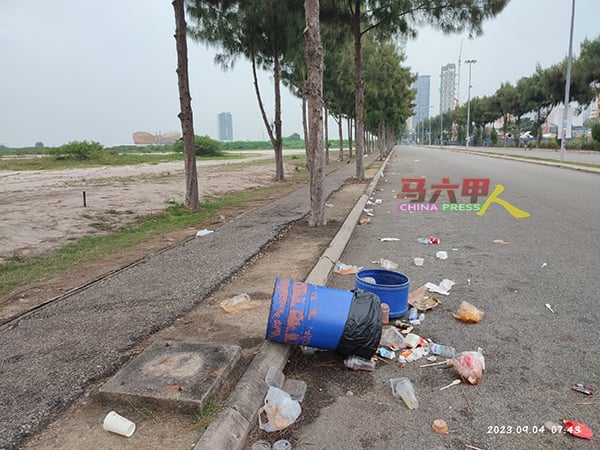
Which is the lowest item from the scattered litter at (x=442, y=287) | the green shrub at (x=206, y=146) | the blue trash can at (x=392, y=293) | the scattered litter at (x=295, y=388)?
the scattered litter at (x=295, y=388)

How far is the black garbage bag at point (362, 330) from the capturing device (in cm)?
295

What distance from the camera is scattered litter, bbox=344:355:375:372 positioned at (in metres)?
3.04

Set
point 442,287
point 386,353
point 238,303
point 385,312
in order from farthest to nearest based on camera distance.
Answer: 1. point 442,287
2. point 238,303
3. point 385,312
4. point 386,353

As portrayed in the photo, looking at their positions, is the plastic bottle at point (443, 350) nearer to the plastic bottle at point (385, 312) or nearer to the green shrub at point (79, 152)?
the plastic bottle at point (385, 312)

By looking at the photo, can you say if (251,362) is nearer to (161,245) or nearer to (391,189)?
(161,245)

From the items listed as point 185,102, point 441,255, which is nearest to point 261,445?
point 441,255

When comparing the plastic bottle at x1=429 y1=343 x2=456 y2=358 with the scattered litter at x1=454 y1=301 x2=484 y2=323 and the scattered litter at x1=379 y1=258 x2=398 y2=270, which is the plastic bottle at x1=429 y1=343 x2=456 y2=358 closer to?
the scattered litter at x1=454 y1=301 x2=484 y2=323

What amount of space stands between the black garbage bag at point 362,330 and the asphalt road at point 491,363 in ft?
0.56

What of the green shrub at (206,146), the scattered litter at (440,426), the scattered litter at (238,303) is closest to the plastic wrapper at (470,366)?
the scattered litter at (440,426)

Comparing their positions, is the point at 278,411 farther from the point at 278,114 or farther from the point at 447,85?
the point at 447,85

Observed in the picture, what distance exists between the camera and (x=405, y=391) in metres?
2.70

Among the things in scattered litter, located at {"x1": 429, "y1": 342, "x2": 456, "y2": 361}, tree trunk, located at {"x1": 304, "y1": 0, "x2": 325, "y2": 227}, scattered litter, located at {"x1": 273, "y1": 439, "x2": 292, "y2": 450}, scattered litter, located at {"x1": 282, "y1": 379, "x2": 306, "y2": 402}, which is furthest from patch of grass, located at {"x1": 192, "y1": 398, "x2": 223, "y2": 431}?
tree trunk, located at {"x1": 304, "y1": 0, "x2": 325, "y2": 227}

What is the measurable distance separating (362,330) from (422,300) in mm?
1386

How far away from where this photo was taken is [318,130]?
7.14 metres
